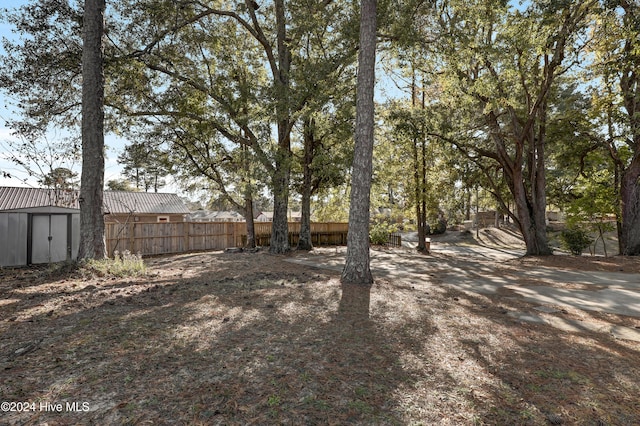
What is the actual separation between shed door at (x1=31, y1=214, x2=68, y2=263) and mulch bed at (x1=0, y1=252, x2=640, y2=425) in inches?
259

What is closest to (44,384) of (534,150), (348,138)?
(348,138)

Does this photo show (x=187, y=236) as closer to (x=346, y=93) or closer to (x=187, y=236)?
Answer: (x=187, y=236)

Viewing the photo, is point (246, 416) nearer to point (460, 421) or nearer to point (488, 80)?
point (460, 421)

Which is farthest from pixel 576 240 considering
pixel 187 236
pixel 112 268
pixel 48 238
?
pixel 48 238

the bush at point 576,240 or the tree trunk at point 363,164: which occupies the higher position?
the tree trunk at point 363,164

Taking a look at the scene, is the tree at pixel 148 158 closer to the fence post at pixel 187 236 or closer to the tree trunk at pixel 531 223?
the fence post at pixel 187 236

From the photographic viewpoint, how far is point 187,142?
14109mm

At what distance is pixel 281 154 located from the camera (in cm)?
1200

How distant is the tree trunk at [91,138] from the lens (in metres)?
7.54

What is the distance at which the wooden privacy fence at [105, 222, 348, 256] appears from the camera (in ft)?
44.0

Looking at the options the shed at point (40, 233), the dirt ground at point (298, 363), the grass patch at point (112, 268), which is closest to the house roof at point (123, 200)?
the shed at point (40, 233)

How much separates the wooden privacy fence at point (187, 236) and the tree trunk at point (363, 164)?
10454 millimetres

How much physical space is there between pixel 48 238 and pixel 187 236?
5908 mm

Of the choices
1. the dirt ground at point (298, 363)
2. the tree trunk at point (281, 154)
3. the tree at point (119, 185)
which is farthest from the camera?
the tree at point (119, 185)
